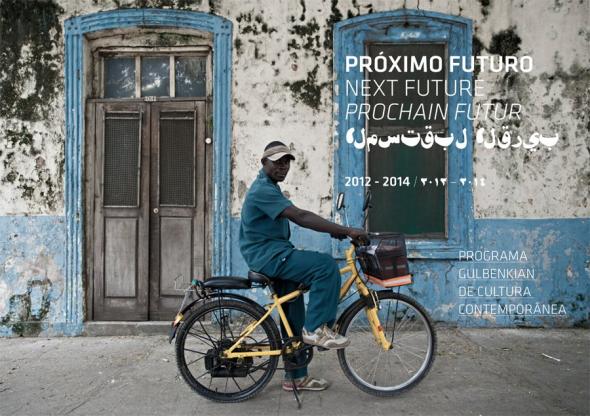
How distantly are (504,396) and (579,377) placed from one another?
3.14 ft

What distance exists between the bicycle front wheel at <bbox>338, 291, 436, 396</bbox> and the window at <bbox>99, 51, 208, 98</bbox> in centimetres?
372

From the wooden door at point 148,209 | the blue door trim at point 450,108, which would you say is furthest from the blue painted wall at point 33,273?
the blue door trim at point 450,108

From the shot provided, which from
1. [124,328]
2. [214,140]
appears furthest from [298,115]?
[124,328]

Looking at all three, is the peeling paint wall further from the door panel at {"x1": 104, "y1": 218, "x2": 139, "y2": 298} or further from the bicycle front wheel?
the bicycle front wheel

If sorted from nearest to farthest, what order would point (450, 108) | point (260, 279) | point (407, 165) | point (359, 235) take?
point (359, 235)
point (260, 279)
point (450, 108)
point (407, 165)

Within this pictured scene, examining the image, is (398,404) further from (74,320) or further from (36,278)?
(36,278)

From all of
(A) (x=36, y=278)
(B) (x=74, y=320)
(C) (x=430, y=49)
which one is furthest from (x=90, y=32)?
(C) (x=430, y=49)

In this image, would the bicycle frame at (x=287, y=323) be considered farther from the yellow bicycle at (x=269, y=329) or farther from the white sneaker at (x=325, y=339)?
the white sneaker at (x=325, y=339)

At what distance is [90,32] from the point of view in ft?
21.3

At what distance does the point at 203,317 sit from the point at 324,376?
1248 mm

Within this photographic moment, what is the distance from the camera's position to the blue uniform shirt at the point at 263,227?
157 inches

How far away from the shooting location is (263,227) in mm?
4098

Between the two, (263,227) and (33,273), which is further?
(33,273)

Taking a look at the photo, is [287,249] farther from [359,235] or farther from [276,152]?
[276,152]
